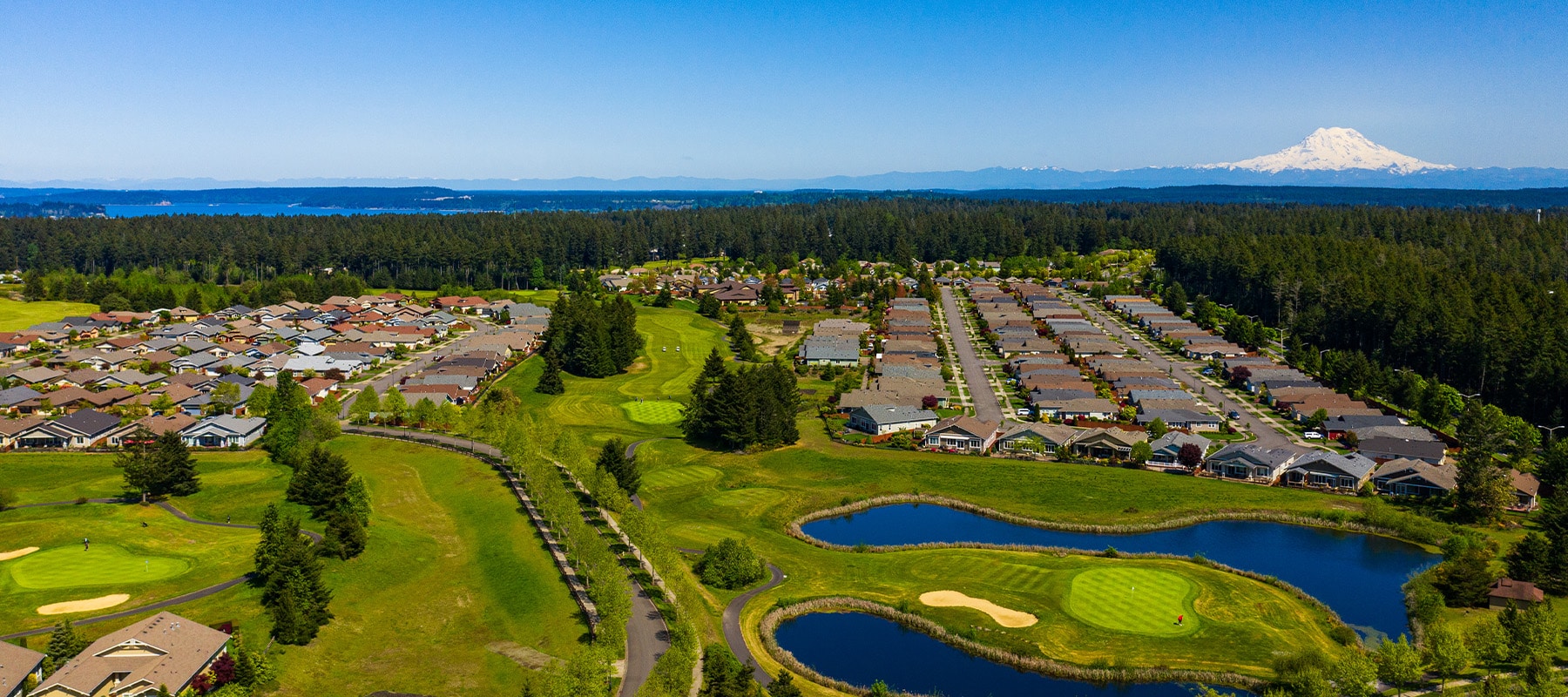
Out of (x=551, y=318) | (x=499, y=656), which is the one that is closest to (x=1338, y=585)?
(x=499, y=656)

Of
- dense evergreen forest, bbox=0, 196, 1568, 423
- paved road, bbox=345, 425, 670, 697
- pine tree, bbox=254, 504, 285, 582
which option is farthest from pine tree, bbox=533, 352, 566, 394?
dense evergreen forest, bbox=0, 196, 1568, 423

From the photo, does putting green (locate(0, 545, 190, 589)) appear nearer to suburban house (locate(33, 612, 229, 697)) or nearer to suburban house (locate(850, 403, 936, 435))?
suburban house (locate(33, 612, 229, 697))

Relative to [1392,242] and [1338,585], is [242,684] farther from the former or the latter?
[1392,242]

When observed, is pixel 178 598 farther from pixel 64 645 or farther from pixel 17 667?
pixel 17 667

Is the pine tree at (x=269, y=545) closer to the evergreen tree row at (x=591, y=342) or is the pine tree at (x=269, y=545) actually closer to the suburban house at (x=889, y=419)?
the suburban house at (x=889, y=419)

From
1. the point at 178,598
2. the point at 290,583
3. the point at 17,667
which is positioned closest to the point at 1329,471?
the point at 290,583

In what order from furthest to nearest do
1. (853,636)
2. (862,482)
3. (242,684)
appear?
(862,482), (853,636), (242,684)

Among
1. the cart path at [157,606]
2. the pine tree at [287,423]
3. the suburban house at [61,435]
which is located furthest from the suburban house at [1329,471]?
the suburban house at [61,435]
